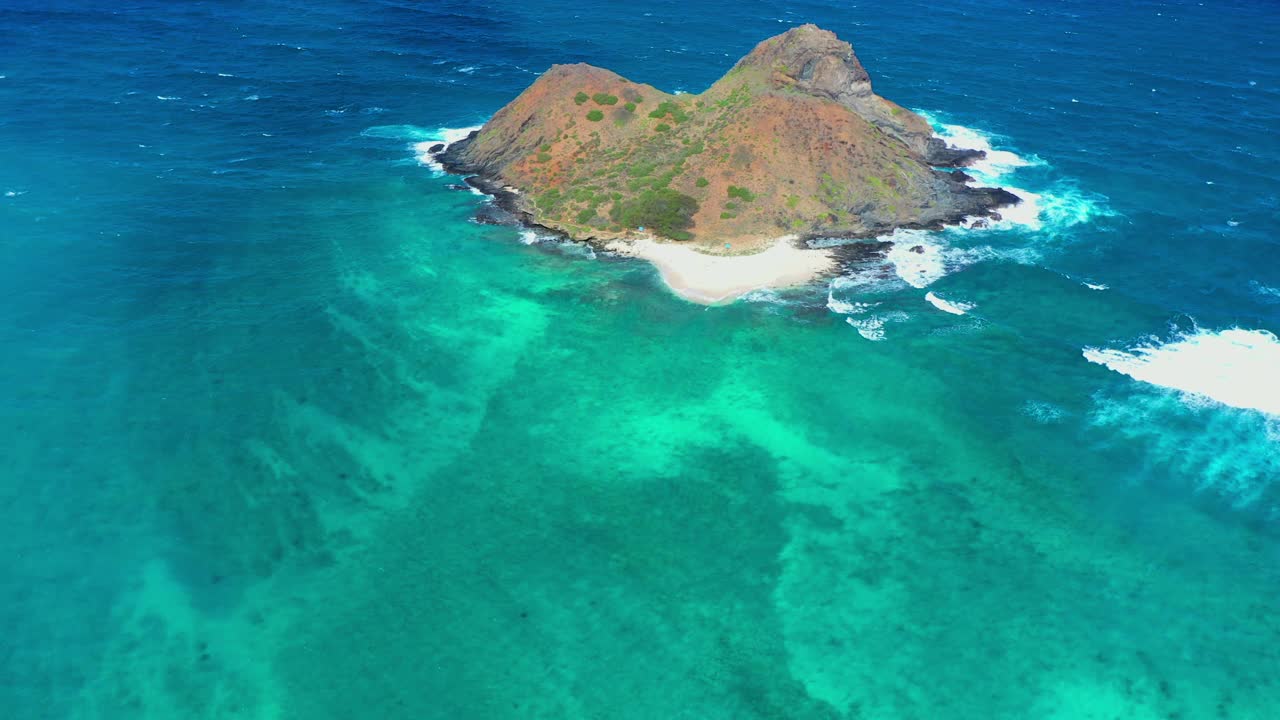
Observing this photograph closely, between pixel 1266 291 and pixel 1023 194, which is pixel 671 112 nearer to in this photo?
pixel 1023 194

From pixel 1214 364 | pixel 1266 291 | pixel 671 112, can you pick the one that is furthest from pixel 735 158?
pixel 1266 291

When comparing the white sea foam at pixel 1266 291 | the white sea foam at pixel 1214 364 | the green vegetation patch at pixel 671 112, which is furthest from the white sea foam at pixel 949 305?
the green vegetation patch at pixel 671 112

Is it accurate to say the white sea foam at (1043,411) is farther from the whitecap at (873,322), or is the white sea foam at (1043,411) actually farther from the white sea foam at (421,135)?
the white sea foam at (421,135)

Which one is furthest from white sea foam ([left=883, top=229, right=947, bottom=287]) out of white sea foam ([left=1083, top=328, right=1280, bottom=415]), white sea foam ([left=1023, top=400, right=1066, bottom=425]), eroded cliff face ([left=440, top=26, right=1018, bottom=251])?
white sea foam ([left=1023, top=400, right=1066, bottom=425])

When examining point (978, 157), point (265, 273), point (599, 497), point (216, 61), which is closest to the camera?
point (599, 497)

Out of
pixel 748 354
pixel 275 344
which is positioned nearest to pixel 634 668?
pixel 748 354

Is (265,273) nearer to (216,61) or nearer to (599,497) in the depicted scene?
(599,497)
